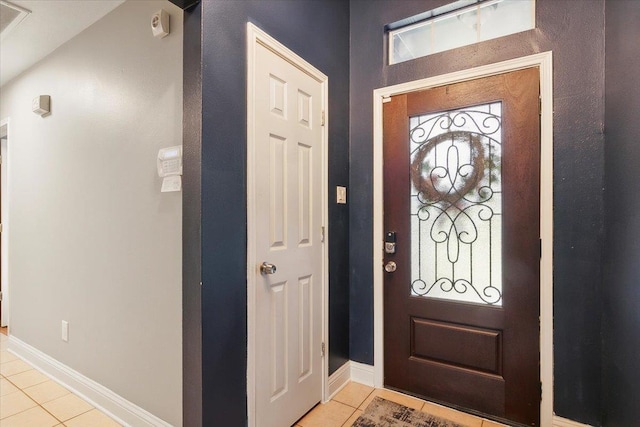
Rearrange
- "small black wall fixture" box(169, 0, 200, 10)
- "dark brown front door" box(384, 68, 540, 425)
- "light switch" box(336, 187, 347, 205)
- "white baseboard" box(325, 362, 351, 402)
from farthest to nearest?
1. "light switch" box(336, 187, 347, 205)
2. "white baseboard" box(325, 362, 351, 402)
3. "dark brown front door" box(384, 68, 540, 425)
4. "small black wall fixture" box(169, 0, 200, 10)

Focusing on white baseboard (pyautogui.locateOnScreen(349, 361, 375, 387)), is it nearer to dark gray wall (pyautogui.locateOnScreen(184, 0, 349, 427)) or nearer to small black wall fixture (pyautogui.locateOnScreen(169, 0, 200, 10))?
dark gray wall (pyautogui.locateOnScreen(184, 0, 349, 427))

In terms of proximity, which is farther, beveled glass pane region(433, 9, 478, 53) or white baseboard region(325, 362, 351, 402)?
white baseboard region(325, 362, 351, 402)

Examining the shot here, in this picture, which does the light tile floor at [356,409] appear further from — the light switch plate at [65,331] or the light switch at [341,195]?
the light switch plate at [65,331]

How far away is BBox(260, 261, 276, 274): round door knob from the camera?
154 cm

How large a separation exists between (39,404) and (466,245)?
2848 millimetres

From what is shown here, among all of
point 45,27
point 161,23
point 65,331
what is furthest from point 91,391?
point 45,27

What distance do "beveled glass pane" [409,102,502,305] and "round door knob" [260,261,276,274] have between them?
0.99 m

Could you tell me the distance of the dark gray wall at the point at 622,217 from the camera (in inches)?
57.7

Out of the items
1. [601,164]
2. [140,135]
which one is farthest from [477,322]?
[140,135]

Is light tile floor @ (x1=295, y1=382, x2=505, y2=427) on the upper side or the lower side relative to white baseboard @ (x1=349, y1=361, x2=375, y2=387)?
lower

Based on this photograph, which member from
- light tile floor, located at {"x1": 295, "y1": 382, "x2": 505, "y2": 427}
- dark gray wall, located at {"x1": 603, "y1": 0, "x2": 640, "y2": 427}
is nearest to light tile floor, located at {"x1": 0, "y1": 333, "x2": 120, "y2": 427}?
light tile floor, located at {"x1": 295, "y1": 382, "x2": 505, "y2": 427}

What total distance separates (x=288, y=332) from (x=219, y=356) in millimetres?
468

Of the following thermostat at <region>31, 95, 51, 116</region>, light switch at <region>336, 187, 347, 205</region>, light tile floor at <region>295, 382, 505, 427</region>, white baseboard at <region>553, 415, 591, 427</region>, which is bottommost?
light tile floor at <region>295, 382, 505, 427</region>

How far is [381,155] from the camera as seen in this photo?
2.16 meters
